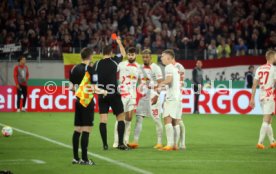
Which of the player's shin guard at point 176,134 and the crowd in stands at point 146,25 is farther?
the crowd in stands at point 146,25

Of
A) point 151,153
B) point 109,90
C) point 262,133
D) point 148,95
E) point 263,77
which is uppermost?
point 263,77

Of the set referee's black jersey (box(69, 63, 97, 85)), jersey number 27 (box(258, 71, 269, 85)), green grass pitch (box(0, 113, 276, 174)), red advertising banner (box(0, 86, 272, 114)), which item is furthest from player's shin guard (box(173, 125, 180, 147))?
red advertising banner (box(0, 86, 272, 114))

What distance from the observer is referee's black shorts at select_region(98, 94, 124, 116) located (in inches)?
600

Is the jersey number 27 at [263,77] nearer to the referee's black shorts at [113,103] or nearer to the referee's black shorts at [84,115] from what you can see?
the referee's black shorts at [113,103]

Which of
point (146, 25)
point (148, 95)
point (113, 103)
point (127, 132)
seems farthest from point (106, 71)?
point (146, 25)

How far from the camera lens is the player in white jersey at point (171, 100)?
15281mm

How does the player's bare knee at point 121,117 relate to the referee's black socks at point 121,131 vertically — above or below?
above

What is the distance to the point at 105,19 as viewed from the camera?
3338 cm

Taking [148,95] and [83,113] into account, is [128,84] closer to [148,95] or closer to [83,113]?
[148,95]

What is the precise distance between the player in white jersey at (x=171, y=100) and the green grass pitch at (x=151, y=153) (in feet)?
1.46

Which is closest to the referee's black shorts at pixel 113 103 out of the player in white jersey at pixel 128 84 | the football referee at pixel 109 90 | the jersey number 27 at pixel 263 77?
the football referee at pixel 109 90

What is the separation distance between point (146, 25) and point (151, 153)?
19.4 meters

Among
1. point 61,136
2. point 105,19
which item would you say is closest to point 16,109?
point 105,19

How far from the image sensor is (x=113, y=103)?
15258 millimetres
